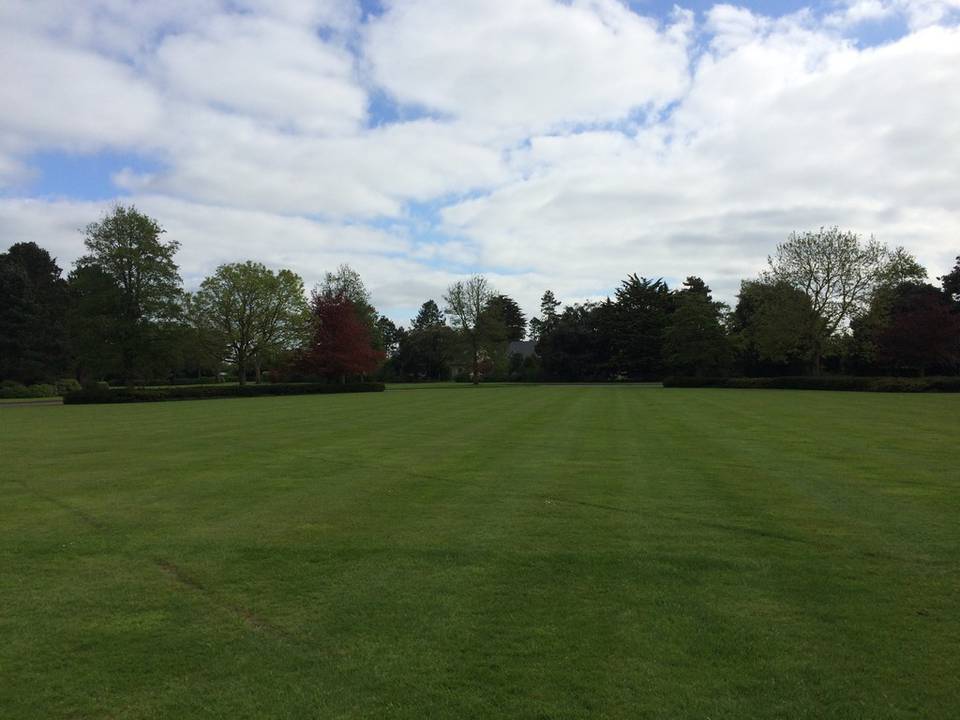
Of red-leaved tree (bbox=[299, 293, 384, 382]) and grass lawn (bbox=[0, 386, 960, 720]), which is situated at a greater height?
red-leaved tree (bbox=[299, 293, 384, 382])

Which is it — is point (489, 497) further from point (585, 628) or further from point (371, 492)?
point (585, 628)

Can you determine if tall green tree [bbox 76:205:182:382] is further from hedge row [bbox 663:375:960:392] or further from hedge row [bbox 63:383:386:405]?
hedge row [bbox 663:375:960:392]

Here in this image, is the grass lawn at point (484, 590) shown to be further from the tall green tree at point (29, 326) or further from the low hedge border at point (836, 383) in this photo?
the tall green tree at point (29, 326)

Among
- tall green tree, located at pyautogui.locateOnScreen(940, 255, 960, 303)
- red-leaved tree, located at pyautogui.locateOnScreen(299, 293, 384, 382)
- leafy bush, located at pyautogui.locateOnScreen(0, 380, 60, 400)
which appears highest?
tall green tree, located at pyautogui.locateOnScreen(940, 255, 960, 303)

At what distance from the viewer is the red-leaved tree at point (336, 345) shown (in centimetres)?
5872

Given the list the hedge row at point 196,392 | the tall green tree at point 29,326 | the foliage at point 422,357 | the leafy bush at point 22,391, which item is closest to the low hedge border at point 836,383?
the hedge row at point 196,392

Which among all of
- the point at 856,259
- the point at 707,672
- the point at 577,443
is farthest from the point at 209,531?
the point at 856,259

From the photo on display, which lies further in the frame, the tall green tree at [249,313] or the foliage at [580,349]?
the foliage at [580,349]

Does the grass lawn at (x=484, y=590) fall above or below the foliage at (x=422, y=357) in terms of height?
below

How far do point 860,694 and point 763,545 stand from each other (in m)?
3.20

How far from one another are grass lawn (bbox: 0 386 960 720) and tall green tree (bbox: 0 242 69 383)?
64442 millimetres

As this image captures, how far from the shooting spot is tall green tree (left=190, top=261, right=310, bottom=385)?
61406 millimetres

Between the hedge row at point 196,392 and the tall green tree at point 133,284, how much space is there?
423 cm

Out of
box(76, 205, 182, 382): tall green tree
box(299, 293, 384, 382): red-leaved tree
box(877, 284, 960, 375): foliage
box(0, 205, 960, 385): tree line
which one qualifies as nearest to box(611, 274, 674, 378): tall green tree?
box(0, 205, 960, 385): tree line
